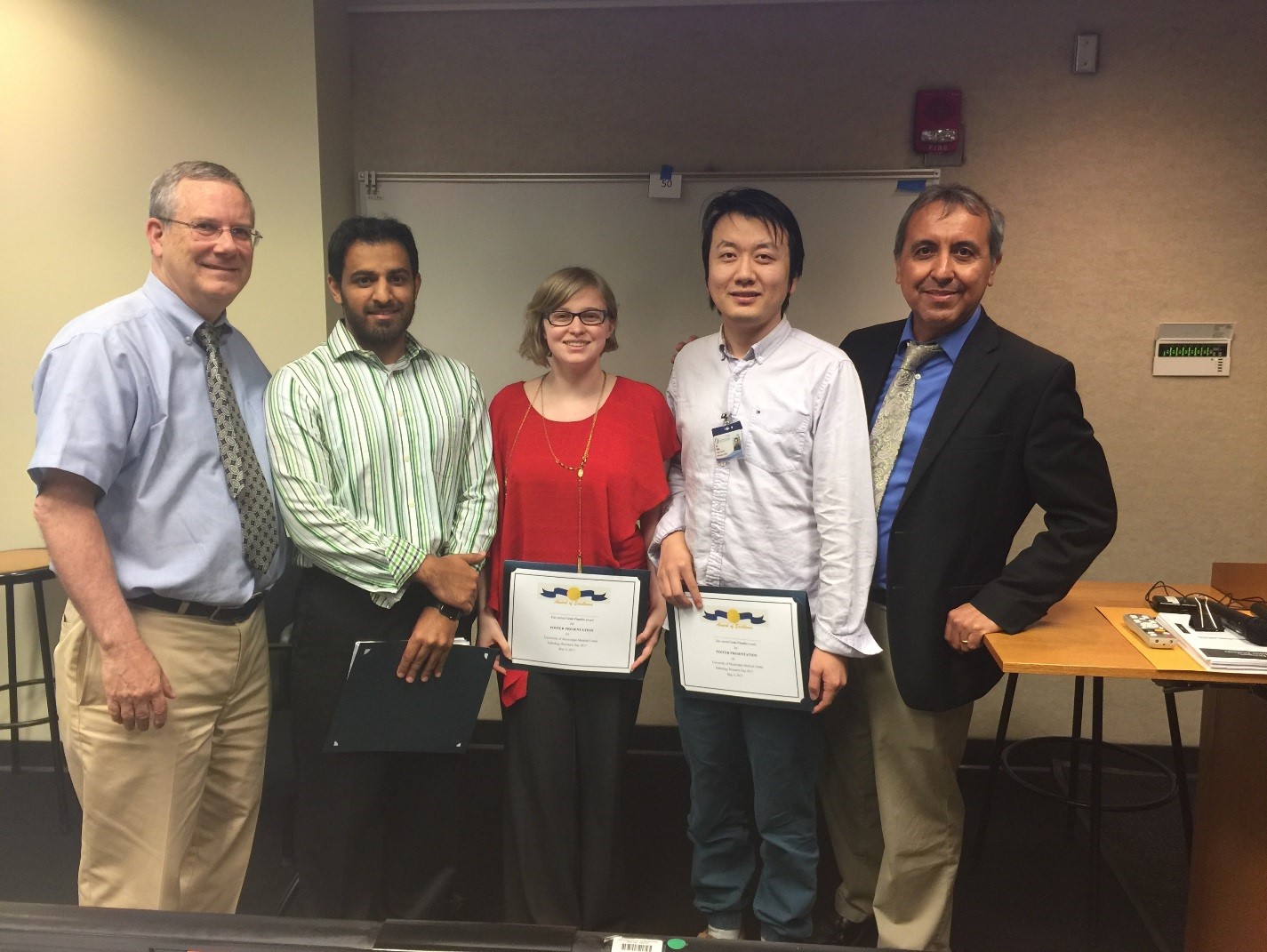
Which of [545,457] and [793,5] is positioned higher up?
[793,5]

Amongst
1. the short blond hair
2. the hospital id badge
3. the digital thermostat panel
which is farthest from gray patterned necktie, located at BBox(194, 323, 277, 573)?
the digital thermostat panel

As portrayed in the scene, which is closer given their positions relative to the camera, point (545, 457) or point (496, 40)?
point (545, 457)

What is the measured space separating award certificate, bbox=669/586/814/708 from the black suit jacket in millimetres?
213

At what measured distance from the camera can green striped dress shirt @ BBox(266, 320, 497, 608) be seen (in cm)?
167

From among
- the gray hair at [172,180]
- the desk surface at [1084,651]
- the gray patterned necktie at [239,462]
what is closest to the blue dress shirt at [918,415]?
the desk surface at [1084,651]

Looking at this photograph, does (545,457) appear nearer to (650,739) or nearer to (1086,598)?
(1086,598)

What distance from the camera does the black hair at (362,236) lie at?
68.6 inches

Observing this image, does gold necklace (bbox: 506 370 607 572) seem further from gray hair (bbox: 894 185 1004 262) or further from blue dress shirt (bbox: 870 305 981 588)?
gray hair (bbox: 894 185 1004 262)

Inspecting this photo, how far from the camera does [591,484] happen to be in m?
1.75

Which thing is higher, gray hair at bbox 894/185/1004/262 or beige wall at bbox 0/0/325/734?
beige wall at bbox 0/0/325/734

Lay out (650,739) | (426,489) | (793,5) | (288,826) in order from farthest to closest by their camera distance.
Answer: (650,739) → (793,5) → (288,826) → (426,489)

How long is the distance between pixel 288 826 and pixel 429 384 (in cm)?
153

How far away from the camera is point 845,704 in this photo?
193 centimetres

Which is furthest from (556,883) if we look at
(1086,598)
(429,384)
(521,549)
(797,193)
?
(797,193)
